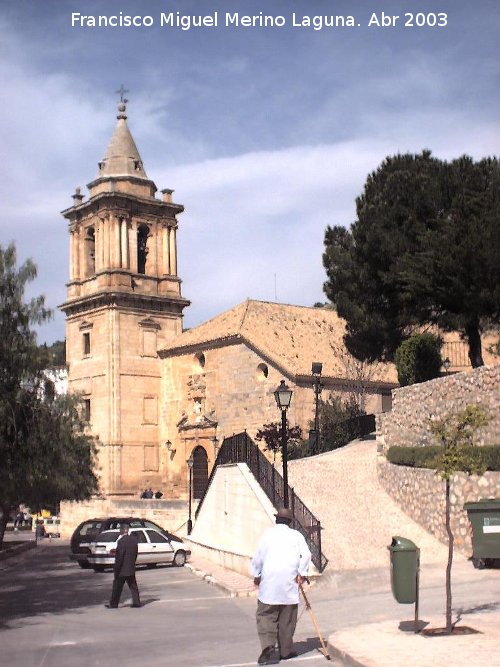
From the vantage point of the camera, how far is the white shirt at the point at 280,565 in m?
10.0

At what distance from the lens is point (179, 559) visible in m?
25.9

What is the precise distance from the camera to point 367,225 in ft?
107

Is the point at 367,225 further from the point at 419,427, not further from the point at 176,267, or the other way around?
the point at 176,267

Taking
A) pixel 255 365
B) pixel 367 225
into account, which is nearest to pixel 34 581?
pixel 367 225

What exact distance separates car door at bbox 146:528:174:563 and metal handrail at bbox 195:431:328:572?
9.47 ft

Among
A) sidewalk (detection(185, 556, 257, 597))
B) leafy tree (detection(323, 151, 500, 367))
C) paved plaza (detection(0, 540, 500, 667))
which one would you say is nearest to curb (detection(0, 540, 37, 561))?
sidewalk (detection(185, 556, 257, 597))

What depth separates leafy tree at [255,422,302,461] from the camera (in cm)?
3853

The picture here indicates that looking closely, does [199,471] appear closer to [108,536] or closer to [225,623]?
[108,536]

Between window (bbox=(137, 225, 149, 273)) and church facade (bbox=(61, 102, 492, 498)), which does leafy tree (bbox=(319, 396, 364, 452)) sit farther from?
window (bbox=(137, 225, 149, 273))

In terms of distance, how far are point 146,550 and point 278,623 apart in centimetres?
1596

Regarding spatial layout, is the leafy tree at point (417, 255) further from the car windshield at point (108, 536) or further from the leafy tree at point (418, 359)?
the car windshield at point (108, 536)

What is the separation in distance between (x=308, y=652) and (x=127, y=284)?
141ft

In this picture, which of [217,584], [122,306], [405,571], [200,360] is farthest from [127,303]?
[405,571]

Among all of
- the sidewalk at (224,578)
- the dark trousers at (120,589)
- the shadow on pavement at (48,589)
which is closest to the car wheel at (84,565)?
the shadow on pavement at (48,589)
